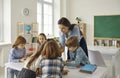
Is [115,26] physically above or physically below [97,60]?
above

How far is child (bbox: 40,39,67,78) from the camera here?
1788 millimetres

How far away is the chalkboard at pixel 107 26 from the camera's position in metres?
6.31

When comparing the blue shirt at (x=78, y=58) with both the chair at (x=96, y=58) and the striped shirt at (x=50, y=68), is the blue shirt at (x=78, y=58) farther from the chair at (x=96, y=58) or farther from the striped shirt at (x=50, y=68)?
the chair at (x=96, y=58)

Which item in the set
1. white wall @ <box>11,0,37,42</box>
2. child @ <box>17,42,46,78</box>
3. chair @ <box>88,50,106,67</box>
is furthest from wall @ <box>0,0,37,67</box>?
child @ <box>17,42,46,78</box>

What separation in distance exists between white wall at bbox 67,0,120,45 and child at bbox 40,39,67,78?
202 inches

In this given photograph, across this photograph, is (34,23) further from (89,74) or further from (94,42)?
(89,74)

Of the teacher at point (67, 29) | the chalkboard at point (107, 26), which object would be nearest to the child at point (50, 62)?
the teacher at point (67, 29)

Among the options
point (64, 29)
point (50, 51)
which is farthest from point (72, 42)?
point (50, 51)

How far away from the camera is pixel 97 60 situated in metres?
3.25

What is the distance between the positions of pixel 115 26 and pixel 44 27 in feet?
9.03

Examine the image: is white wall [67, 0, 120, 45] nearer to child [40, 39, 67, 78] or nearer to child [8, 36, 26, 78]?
child [8, 36, 26, 78]

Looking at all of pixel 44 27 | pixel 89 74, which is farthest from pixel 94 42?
pixel 89 74

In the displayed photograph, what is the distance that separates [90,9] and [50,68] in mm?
5466

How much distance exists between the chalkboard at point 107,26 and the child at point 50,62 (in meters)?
4.96
